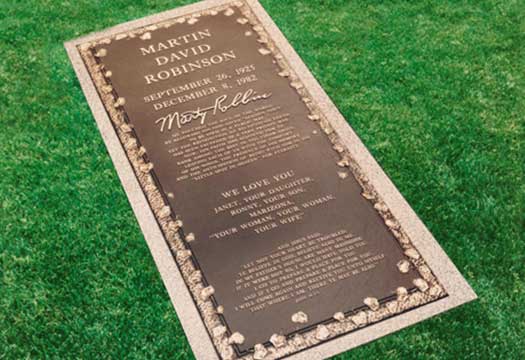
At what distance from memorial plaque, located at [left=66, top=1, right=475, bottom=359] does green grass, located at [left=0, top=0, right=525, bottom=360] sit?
9 centimetres

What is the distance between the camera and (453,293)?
277cm

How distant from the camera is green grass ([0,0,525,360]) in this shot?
8.73 feet

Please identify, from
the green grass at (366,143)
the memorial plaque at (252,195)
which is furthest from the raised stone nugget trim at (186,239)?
the green grass at (366,143)

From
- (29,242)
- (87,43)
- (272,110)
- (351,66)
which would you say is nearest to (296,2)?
(351,66)

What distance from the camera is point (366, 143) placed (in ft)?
10.7

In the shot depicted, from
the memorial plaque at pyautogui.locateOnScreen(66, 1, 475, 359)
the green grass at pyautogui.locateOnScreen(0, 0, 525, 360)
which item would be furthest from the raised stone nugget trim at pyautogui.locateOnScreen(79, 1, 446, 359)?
the green grass at pyautogui.locateOnScreen(0, 0, 525, 360)

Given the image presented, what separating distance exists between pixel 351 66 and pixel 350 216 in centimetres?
107
